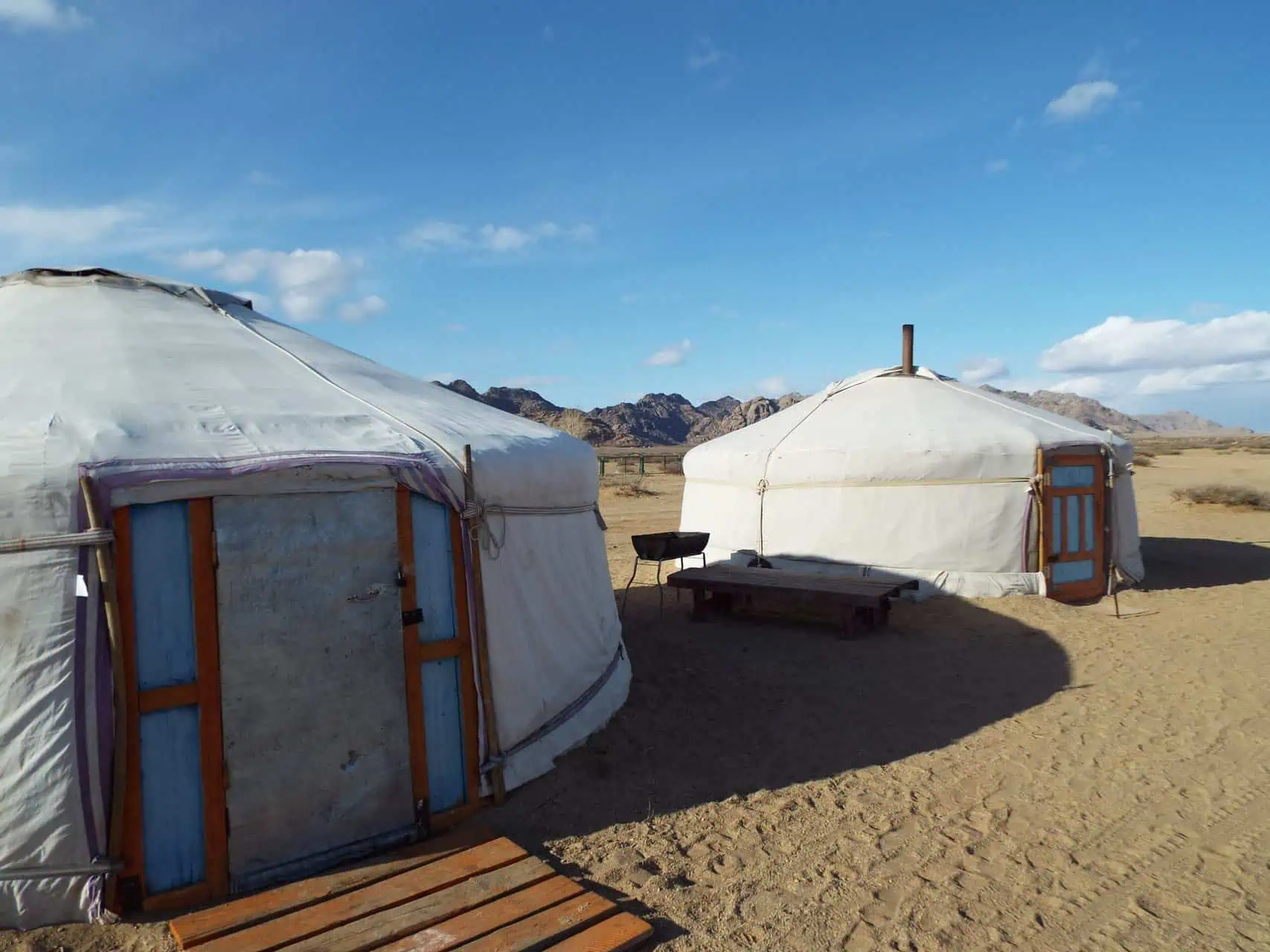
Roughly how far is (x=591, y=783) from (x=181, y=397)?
2684mm

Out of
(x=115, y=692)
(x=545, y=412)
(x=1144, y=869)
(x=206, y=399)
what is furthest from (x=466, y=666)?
(x=545, y=412)

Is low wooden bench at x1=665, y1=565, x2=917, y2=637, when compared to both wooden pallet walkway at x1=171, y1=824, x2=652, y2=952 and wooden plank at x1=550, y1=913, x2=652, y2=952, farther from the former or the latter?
wooden plank at x1=550, y1=913, x2=652, y2=952

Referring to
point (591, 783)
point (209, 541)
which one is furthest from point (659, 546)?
point (209, 541)

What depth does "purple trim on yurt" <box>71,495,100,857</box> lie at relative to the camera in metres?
3.10

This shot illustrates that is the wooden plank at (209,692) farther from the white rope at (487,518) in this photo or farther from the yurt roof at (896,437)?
the yurt roof at (896,437)

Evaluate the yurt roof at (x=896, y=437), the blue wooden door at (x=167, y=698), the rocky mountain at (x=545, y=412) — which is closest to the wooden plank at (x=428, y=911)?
the blue wooden door at (x=167, y=698)

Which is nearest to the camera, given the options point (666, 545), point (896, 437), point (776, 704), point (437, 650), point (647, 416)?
point (437, 650)

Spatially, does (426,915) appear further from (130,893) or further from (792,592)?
(792,592)

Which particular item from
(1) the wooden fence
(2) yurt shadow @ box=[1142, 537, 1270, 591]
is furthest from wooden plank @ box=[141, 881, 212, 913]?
(1) the wooden fence

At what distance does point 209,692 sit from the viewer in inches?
132

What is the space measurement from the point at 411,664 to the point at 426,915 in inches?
43.0

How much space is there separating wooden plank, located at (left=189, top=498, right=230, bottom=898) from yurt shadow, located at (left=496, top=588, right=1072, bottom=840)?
3.98ft

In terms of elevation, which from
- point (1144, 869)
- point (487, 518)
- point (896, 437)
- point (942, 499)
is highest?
point (896, 437)

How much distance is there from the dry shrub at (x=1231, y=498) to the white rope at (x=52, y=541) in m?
19.4
